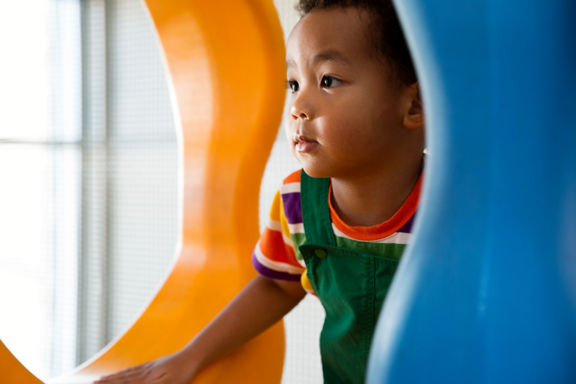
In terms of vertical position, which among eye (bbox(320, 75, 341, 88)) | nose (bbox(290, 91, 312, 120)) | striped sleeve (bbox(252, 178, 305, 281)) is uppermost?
eye (bbox(320, 75, 341, 88))

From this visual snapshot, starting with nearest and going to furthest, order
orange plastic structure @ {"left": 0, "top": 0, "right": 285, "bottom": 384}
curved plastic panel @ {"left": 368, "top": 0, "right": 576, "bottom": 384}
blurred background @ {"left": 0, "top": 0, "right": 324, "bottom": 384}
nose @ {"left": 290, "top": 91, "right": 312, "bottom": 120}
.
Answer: curved plastic panel @ {"left": 368, "top": 0, "right": 576, "bottom": 384} < nose @ {"left": 290, "top": 91, "right": 312, "bottom": 120} < orange plastic structure @ {"left": 0, "top": 0, "right": 285, "bottom": 384} < blurred background @ {"left": 0, "top": 0, "right": 324, "bottom": 384}

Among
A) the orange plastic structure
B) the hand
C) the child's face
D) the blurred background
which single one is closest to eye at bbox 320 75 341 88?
the child's face

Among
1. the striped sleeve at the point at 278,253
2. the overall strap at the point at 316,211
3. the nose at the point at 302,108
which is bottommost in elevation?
the striped sleeve at the point at 278,253

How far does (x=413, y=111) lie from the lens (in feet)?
1.49

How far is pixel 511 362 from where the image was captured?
0.15 m

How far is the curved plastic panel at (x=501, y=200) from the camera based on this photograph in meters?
0.15

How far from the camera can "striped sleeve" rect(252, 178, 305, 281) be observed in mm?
576

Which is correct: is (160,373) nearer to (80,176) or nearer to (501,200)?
(501,200)

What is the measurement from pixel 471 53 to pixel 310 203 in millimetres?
408

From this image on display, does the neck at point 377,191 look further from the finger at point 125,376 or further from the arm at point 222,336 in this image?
the finger at point 125,376

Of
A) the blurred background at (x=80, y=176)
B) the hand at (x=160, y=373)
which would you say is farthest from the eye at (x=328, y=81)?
the blurred background at (x=80, y=176)

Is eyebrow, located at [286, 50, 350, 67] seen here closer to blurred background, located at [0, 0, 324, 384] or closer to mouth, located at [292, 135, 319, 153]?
mouth, located at [292, 135, 319, 153]

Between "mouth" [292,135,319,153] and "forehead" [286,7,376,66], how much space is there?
2.1 inches

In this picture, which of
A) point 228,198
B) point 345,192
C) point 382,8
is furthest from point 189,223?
point 382,8
